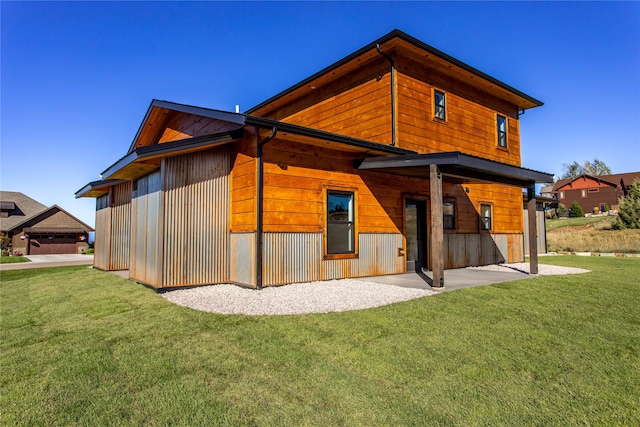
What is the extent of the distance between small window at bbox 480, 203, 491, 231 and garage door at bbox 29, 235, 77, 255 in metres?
34.9

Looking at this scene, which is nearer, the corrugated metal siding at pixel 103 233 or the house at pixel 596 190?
the corrugated metal siding at pixel 103 233

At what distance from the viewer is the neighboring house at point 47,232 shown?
30.4 m

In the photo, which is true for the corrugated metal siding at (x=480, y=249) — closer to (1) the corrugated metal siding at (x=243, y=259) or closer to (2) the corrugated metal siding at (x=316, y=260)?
(2) the corrugated metal siding at (x=316, y=260)

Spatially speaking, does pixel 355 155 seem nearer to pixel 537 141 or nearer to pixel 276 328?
pixel 276 328

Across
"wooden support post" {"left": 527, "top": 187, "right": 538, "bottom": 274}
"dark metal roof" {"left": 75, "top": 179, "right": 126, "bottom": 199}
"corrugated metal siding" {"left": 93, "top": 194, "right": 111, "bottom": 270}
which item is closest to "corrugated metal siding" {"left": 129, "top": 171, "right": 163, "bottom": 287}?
"dark metal roof" {"left": 75, "top": 179, "right": 126, "bottom": 199}

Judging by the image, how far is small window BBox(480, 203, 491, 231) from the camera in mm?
12570

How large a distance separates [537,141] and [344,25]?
2880 centimetres

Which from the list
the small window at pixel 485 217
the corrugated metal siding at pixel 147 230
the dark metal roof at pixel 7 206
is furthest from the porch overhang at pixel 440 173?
the dark metal roof at pixel 7 206

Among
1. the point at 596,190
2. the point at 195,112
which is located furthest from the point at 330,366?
the point at 596,190

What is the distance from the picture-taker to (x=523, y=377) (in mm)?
3045

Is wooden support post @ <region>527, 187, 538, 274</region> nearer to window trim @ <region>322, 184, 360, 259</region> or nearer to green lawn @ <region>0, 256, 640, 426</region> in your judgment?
green lawn @ <region>0, 256, 640, 426</region>

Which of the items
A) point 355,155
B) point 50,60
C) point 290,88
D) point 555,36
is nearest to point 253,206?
point 355,155

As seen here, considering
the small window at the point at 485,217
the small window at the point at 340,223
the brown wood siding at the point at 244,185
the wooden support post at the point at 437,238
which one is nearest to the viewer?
the wooden support post at the point at 437,238

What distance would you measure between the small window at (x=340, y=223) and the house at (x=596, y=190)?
168 ft
